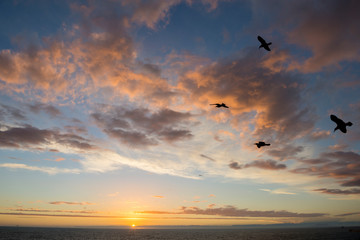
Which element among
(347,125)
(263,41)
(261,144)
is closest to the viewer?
(347,125)

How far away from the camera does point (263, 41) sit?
23.3m

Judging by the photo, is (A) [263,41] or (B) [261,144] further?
(B) [261,144]

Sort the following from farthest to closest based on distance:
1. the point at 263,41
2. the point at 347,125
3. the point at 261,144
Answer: the point at 261,144
the point at 263,41
the point at 347,125

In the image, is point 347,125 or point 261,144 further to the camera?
point 261,144

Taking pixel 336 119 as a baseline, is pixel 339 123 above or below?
below

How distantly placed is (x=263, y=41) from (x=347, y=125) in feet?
40.7

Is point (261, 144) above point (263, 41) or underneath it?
underneath

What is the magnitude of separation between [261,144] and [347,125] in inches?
523

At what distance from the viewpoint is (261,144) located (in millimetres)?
27703

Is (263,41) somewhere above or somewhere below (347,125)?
above

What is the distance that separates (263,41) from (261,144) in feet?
40.1

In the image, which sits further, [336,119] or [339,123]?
[339,123]

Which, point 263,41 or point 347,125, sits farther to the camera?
point 263,41
